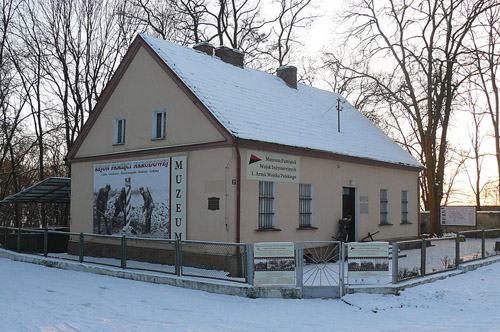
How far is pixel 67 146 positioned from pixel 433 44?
22519 mm

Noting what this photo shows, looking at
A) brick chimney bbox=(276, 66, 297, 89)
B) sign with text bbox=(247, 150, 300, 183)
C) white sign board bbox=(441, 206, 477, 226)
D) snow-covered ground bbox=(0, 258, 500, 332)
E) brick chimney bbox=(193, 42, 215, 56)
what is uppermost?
brick chimney bbox=(193, 42, 215, 56)

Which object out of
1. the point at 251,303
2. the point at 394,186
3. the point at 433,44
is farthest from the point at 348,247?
the point at 433,44

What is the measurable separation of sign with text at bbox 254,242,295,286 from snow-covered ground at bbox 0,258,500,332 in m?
0.48

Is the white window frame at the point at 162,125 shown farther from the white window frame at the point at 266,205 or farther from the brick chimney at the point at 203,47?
the brick chimney at the point at 203,47

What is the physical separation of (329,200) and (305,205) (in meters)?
1.31

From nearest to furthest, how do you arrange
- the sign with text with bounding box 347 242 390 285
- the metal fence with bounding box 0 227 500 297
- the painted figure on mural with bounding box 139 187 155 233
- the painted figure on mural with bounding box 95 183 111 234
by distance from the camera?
the sign with text with bounding box 347 242 390 285
the metal fence with bounding box 0 227 500 297
the painted figure on mural with bounding box 139 187 155 233
the painted figure on mural with bounding box 95 183 111 234

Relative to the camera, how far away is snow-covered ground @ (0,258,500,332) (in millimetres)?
9586

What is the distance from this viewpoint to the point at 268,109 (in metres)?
18.5

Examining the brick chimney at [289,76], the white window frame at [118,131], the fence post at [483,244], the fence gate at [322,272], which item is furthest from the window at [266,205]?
the brick chimney at [289,76]

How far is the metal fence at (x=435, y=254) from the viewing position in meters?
12.8

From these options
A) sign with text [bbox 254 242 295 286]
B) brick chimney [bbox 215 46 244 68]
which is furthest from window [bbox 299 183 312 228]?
brick chimney [bbox 215 46 244 68]

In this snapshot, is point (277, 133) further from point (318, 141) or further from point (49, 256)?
point (49, 256)

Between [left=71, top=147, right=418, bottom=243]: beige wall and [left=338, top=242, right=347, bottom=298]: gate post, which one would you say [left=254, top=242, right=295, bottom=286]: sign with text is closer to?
[left=338, top=242, right=347, bottom=298]: gate post

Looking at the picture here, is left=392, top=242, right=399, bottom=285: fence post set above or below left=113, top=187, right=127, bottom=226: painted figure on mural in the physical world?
below
